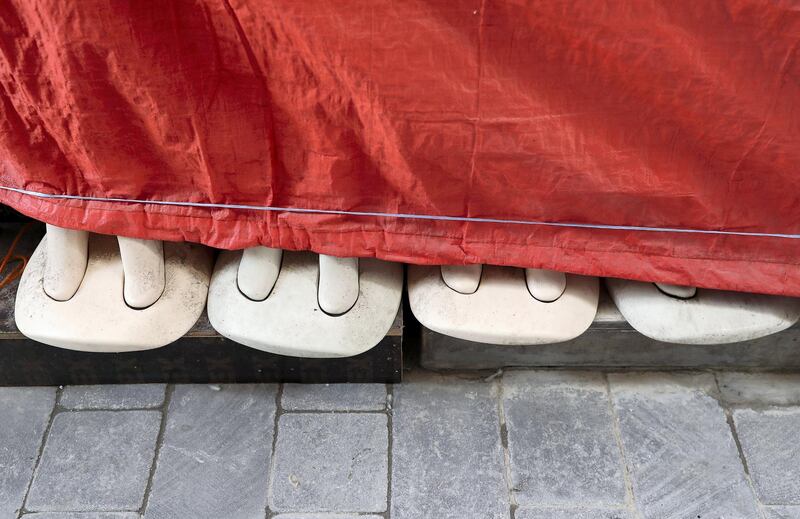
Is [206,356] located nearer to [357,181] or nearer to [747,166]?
[357,181]

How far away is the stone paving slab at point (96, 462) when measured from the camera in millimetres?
1268

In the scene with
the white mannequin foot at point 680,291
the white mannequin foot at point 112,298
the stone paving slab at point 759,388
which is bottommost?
the stone paving slab at point 759,388

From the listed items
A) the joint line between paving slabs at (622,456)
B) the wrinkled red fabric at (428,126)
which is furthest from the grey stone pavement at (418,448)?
the wrinkled red fabric at (428,126)

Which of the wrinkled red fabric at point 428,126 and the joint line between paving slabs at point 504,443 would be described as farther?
the joint line between paving slabs at point 504,443

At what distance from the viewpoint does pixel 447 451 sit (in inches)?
52.1

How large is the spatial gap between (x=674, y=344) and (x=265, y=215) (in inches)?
32.4

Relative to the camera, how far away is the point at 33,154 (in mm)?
1179

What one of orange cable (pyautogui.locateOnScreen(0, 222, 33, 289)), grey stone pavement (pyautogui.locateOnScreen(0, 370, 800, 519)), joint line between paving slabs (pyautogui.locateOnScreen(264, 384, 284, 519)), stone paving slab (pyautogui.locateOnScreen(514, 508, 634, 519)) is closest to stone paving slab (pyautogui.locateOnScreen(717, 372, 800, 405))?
grey stone pavement (pyautogui.locateOnScreen(0, 370, 800, 519))

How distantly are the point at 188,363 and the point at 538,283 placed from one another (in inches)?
27.4

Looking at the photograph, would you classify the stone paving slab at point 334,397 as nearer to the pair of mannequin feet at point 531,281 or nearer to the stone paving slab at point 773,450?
the pair of mannequin feet at point 531,281

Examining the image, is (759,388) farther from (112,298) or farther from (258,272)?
(112,298)

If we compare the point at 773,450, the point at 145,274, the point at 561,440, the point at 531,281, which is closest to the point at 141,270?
the point at 145,274

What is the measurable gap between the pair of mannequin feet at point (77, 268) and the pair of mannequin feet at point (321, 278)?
15cm

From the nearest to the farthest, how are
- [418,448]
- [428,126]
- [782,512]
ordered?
[428,126] < [782,512] < [418,448]
